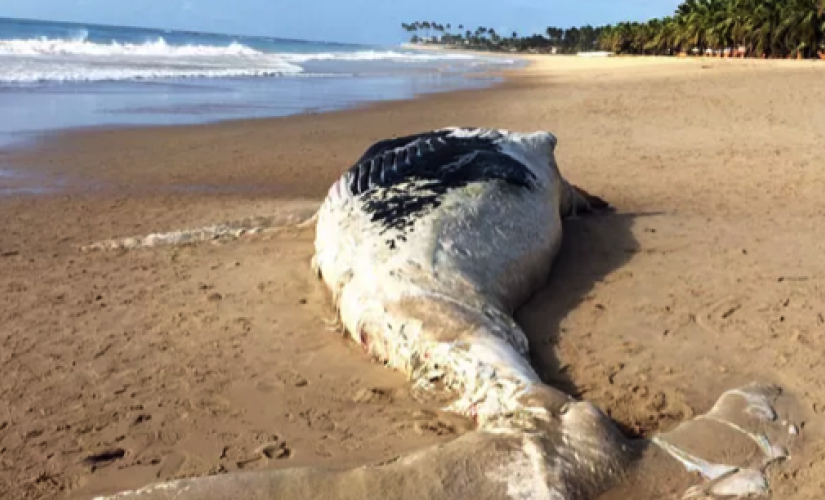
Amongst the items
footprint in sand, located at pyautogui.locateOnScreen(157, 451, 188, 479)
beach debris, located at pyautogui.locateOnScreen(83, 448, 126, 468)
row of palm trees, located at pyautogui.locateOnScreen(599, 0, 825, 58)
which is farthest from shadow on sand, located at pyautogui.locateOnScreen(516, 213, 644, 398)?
row of palm trees, located at pyautogui.locateOnScreen(599, 0, 825, 58)

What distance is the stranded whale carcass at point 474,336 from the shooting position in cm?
286

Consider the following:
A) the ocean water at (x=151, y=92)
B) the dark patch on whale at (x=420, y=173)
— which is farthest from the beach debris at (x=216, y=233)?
the ocean water at (x=151, y=92)

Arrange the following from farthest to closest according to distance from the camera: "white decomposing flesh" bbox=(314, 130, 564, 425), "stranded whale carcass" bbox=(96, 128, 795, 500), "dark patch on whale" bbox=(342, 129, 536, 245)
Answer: "dark patch on whale" bbox=(342, 129, 536, 245)
"white decomposing flesh" bbox=(314, 130, 564, 425)
"stranded whale carcass" bbox=(96, 128, 795, 500)

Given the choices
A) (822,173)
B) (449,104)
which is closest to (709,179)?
(822,173)

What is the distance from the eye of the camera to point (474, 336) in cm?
392

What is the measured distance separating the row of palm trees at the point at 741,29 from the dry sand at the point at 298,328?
40.9 m

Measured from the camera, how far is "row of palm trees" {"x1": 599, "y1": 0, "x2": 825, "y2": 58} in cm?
4591

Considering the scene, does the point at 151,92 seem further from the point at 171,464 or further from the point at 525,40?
the point at 525,40

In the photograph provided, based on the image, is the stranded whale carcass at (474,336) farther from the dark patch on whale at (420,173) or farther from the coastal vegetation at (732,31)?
the coastal vegetation at (732,31)

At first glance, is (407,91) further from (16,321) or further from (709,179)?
(16,321)

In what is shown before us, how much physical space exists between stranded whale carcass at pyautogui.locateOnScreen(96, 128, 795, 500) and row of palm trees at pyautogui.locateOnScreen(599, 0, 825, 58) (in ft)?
139

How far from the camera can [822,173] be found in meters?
8.77

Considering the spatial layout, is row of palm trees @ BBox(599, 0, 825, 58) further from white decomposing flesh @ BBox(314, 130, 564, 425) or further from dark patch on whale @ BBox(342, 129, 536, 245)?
white decomposing flesh @ BBox(314, 130, 564, 425)

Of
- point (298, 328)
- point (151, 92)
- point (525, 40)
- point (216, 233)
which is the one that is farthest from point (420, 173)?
point (525, 40)
